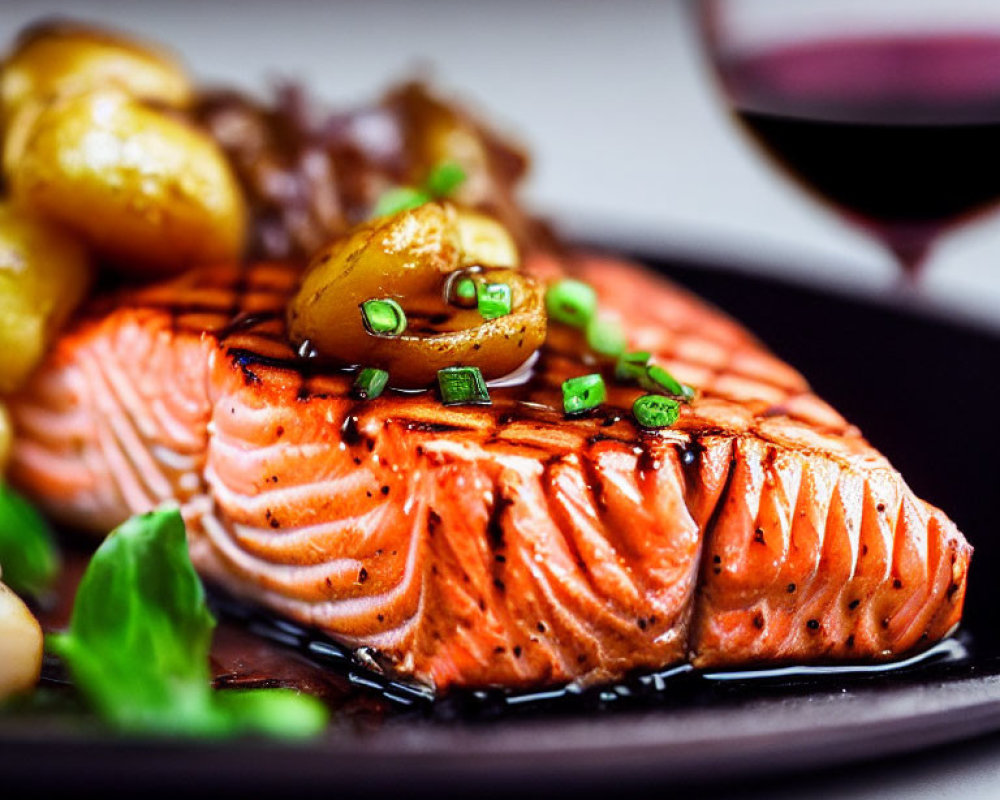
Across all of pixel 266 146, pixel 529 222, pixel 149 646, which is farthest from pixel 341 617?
pixel 529 222

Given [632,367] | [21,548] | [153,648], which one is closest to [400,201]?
[632,367]

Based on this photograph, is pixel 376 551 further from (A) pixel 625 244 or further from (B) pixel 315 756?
(A) pixel 625 244

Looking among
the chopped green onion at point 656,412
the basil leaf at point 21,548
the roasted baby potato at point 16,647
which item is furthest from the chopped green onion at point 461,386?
Answer: the basil leaf at point 21,548

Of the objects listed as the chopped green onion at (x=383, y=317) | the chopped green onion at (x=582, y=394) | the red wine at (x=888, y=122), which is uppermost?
the red wine at (x=888, y=122)

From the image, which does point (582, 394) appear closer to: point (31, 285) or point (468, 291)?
point (468, 291)

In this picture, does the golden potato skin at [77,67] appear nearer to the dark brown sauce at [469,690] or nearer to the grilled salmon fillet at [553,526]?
the grilled salmon fillet at [553,526]

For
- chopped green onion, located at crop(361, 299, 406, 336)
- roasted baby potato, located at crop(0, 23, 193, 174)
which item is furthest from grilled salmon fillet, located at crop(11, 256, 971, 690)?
roasted baby potato, located at crop(0, 23, 193, 174)

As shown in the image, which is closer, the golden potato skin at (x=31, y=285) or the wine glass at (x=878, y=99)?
the golden potato skin at (x=31, y=285)
